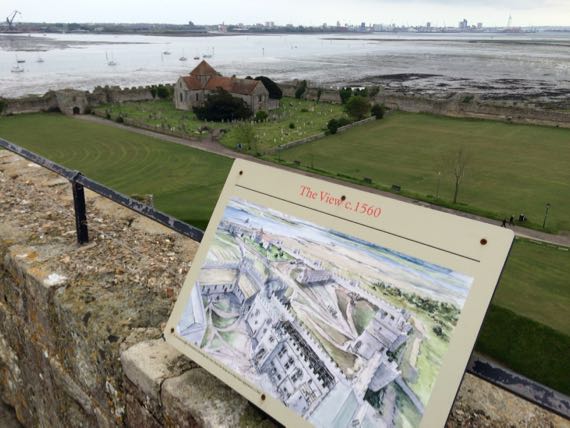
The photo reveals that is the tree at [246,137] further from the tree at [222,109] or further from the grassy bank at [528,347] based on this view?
the grassy bank at [528,347]

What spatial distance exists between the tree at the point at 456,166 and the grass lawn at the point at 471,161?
0.40 metres

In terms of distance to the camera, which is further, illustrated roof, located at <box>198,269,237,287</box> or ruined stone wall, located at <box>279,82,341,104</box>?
ruined stone wall, located at <box>279,82,341,104</box>

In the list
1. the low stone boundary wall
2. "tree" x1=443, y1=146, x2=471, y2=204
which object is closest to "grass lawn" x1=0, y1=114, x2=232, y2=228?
the low stone boundary wall

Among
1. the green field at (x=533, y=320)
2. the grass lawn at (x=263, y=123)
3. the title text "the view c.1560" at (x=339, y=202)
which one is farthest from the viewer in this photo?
the grass lawn at (x=263, y=123)

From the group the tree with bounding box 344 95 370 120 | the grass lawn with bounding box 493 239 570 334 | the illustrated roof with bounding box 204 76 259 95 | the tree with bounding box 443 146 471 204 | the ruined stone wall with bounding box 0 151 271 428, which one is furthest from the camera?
the illustrated roof with bounding box 204 76 259 95

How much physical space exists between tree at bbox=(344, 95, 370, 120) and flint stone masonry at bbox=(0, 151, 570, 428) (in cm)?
4726

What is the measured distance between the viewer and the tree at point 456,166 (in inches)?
1148

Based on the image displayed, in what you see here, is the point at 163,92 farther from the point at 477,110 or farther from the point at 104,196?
the point at 104,196

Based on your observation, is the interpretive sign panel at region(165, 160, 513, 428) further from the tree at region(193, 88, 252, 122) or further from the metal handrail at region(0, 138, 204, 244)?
the tree at region(193, 88, 252, 122)

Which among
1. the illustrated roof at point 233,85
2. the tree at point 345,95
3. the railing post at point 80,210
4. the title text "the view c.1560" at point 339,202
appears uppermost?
the title text "the view c.1560" at point 339,202

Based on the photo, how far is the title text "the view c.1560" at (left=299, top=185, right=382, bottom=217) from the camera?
2.31 m

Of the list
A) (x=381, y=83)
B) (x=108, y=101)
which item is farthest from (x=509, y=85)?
(x=108, y=101)

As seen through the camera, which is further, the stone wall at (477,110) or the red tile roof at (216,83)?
the red tile roof at (216,83)

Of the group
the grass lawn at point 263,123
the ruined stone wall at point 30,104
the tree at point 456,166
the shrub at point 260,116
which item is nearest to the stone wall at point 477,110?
the grass lawn at point 263,123
